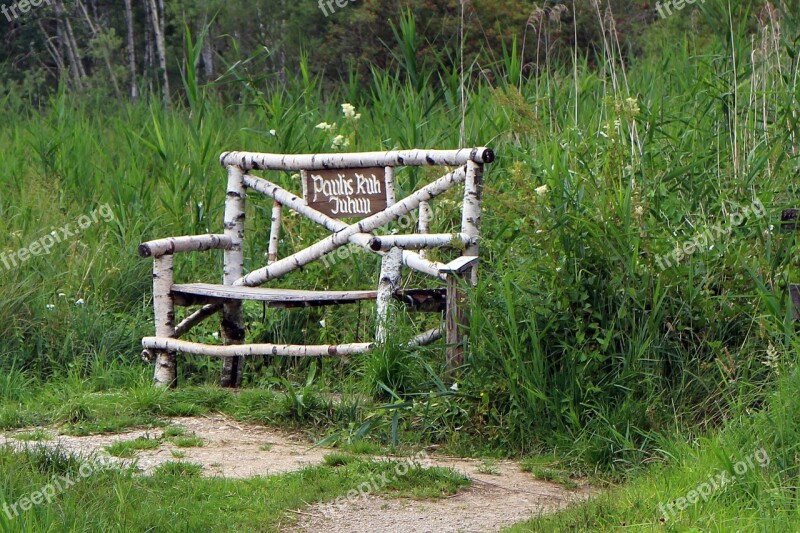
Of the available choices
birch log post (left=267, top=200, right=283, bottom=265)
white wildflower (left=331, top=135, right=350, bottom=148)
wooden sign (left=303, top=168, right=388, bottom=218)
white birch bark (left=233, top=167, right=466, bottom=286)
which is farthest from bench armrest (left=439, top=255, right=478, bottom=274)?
white wildflower (left=331, top=135, right=350, bottom=148)

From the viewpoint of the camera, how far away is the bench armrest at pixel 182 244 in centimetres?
540

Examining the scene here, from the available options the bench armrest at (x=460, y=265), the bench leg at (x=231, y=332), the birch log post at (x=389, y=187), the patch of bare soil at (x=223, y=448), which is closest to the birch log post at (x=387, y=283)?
the bench armrest at (x=460, y=265)

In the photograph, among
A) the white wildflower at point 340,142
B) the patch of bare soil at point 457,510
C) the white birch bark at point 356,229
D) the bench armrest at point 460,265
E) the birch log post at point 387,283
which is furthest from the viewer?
Result: the white wildflower at point 340,142

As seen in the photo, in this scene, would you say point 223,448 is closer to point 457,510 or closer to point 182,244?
point 457,510

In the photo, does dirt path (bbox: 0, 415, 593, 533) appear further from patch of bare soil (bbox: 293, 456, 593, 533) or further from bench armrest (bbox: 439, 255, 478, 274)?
bench armrest (bbox: 439, 255, 478, 274)

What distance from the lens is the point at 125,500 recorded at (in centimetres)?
342

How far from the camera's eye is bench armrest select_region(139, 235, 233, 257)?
540 cm

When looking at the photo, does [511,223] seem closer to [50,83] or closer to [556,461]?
[556,461]

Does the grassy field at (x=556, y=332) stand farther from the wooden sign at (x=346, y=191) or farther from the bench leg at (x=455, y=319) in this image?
the wooden sign at (x=346, y=191)

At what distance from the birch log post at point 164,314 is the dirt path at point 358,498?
23.0 inches

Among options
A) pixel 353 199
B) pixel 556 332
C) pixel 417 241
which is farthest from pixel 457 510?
pixel 353 199

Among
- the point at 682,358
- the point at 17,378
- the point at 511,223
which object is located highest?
the point at 511,223

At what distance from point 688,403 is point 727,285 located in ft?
1.89

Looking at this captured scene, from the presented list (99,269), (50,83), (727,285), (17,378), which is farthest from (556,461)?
(50,83)
